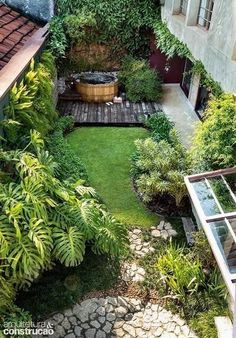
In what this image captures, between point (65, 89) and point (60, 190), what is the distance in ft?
29.2

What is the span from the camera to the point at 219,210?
5801 millimetres

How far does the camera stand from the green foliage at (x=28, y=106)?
6094mm

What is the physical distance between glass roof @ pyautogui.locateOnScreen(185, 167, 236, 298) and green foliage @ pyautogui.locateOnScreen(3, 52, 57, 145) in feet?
11.3

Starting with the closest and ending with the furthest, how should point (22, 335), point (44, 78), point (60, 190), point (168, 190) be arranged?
point (22, 335)
point (60, 190)
point (168, 190)
point (44, 78)

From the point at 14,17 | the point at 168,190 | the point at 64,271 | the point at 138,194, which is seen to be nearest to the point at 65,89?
the point at 14,17

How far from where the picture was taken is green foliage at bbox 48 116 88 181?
748 centimetres

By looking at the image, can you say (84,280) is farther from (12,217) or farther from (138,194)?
(138,194)

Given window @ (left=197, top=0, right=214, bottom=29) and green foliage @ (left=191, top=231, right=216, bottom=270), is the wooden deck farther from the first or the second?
green foliage @ (left=191, top=231, right=216, bottom=270)

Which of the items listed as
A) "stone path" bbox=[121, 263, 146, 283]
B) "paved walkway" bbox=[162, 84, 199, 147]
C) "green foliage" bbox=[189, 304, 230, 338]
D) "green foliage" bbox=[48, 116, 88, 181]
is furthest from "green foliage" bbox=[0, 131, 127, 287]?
"paved walkway" bbox=[162, 84, 199, 147]

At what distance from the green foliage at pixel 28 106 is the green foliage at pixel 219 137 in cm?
353

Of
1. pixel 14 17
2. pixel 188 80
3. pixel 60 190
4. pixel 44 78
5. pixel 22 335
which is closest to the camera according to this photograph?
pixel 22 335

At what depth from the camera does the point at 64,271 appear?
237 inches

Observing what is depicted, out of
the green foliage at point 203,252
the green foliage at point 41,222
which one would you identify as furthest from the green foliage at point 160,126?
the green foliage at point 41,222

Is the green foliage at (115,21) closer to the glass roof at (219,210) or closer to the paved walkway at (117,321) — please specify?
the glass roof at (219,210)
